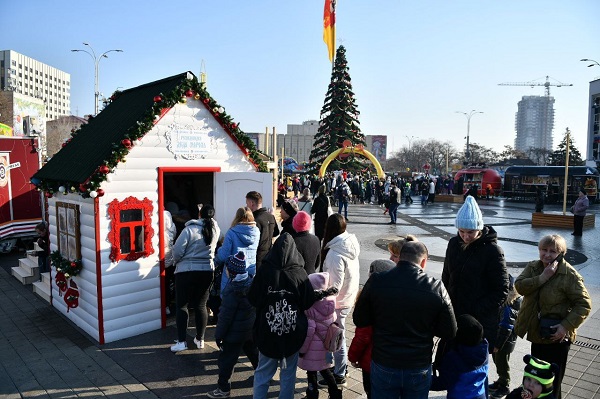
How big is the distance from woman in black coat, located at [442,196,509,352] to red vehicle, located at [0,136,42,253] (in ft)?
40.8

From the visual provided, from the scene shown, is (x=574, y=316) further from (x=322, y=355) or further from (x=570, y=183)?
(x=570, y=183)

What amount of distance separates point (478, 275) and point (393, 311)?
1319 millimetres

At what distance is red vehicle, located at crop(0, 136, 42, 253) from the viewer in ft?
39.5

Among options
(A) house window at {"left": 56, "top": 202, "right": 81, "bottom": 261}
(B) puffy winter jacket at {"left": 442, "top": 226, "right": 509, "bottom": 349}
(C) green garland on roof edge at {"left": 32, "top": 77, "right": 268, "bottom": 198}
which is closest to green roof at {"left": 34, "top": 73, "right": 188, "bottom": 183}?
(C) green garland on roof edge at {"left": 32, "top": 77, "right": 268, "bottom": 198}

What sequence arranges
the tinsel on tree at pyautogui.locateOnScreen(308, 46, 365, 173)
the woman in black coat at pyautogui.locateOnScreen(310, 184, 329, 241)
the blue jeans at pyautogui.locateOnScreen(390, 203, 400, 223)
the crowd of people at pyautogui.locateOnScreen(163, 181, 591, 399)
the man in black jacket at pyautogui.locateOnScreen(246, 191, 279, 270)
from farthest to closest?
1. the tinsel on tree at pyautogui.locateOnScreen(308, 46, 365, 173)
2. the blue jeans at pyautogui.locateOnScreen(390, 203, 400, 223)
3. the woman in black coat at pyautogui.locateOnScreen(310, 184, 329, 241)
4. the man in black jacket at pyautogui.locateOnScreen(246, 191, 279, 270)
5. the crowd of people at pyautogui.locateOnScreen(163, 181, 591, 399)

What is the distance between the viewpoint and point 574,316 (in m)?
3.93

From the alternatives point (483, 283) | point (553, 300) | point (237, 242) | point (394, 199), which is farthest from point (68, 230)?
point (394, 199)

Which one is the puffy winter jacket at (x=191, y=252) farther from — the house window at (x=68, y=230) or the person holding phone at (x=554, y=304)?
the person holding phone at (x=554, y=304)

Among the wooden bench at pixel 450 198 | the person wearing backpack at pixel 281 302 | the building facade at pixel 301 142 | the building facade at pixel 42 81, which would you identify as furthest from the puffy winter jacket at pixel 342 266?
the building facade at pixel 42 81

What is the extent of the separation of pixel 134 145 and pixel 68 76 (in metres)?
190

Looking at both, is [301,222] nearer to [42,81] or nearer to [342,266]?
[342,266]

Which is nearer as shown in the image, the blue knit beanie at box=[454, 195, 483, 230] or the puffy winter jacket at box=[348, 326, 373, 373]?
the puffy winter jacket at box=[348, 326, 373, 373]

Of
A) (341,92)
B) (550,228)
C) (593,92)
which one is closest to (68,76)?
(341,92)

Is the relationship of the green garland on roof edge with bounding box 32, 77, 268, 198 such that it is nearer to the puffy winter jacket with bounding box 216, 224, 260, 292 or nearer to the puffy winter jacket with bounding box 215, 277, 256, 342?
the puffy winter jacket with bounding box 216, 224, 260, 292
